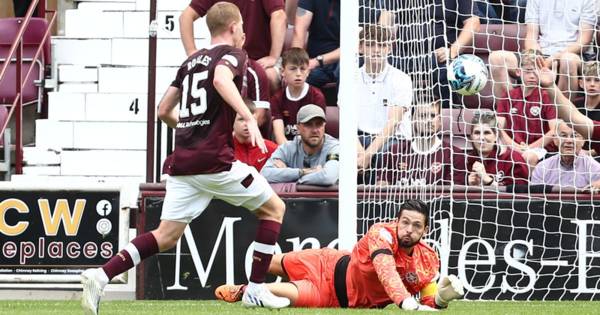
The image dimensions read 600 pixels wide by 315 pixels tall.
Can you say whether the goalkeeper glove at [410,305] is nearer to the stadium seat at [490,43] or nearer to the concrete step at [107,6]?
the stadium seat at [490,43]

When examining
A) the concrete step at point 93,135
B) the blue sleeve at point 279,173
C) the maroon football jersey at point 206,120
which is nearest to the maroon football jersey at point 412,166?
the blue sleeve at point 279,173

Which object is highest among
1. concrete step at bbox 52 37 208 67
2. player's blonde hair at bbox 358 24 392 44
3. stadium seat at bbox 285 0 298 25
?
stadium seat at bbox 285 0 298 25

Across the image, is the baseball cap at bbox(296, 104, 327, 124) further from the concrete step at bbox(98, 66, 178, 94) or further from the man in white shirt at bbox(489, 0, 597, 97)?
the concrete step at bbox(98, 66, 178, 94)

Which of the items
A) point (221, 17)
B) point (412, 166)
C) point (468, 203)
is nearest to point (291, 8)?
point (412, 166)

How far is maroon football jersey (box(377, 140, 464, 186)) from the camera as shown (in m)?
11.4

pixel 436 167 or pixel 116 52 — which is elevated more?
pixel 116 52

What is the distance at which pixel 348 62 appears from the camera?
10.2 m

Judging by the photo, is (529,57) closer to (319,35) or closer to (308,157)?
(308,157)

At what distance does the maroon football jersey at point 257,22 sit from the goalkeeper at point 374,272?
12.3 feet

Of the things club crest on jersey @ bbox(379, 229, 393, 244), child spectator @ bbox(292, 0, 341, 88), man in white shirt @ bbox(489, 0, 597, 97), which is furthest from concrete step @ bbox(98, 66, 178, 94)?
club crest on jersey @ bbox(379, 229, 393, 244)

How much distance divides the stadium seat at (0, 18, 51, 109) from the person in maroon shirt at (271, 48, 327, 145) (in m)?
2.75

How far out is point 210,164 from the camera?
8.79 metres

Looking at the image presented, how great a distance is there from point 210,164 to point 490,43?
5.46 metres

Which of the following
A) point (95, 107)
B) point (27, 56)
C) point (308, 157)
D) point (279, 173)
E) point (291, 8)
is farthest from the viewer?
point (27, 56)
